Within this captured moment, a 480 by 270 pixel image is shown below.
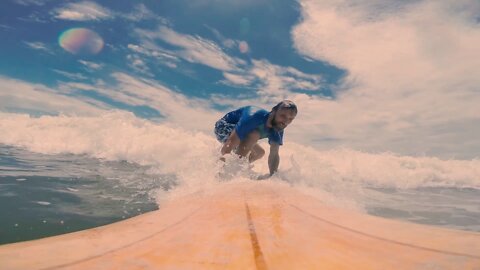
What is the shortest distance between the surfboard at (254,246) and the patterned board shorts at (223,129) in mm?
3968

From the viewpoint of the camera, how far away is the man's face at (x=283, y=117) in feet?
15.2

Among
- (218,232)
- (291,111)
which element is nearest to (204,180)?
(291,111)

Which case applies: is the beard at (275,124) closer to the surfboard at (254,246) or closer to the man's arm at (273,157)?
the man's arm at (273,157)

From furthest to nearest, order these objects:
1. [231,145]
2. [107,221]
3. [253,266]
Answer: [231,145] < [107,221] < [253,266]

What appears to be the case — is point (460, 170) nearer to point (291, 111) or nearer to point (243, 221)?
point (291, 111)

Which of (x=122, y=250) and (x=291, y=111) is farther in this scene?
(x=291, y=111)

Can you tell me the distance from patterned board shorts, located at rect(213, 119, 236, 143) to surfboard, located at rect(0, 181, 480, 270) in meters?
3.97

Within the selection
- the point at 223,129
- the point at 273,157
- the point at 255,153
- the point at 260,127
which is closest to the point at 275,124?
the point at 260,127

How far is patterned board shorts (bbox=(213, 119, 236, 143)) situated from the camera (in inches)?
237

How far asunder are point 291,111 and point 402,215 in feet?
7.01

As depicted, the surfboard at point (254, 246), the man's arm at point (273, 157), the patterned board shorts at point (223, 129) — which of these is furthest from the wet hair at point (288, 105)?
the surfboard at point (254, 246)

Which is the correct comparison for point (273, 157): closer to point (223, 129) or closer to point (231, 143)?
point (231, 143)

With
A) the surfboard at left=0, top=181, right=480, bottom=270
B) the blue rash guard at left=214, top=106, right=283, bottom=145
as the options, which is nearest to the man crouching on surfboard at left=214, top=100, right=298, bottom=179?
the blue rash guard at left=214, top=106, right=283, bottom=145

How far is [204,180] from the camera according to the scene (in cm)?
496
